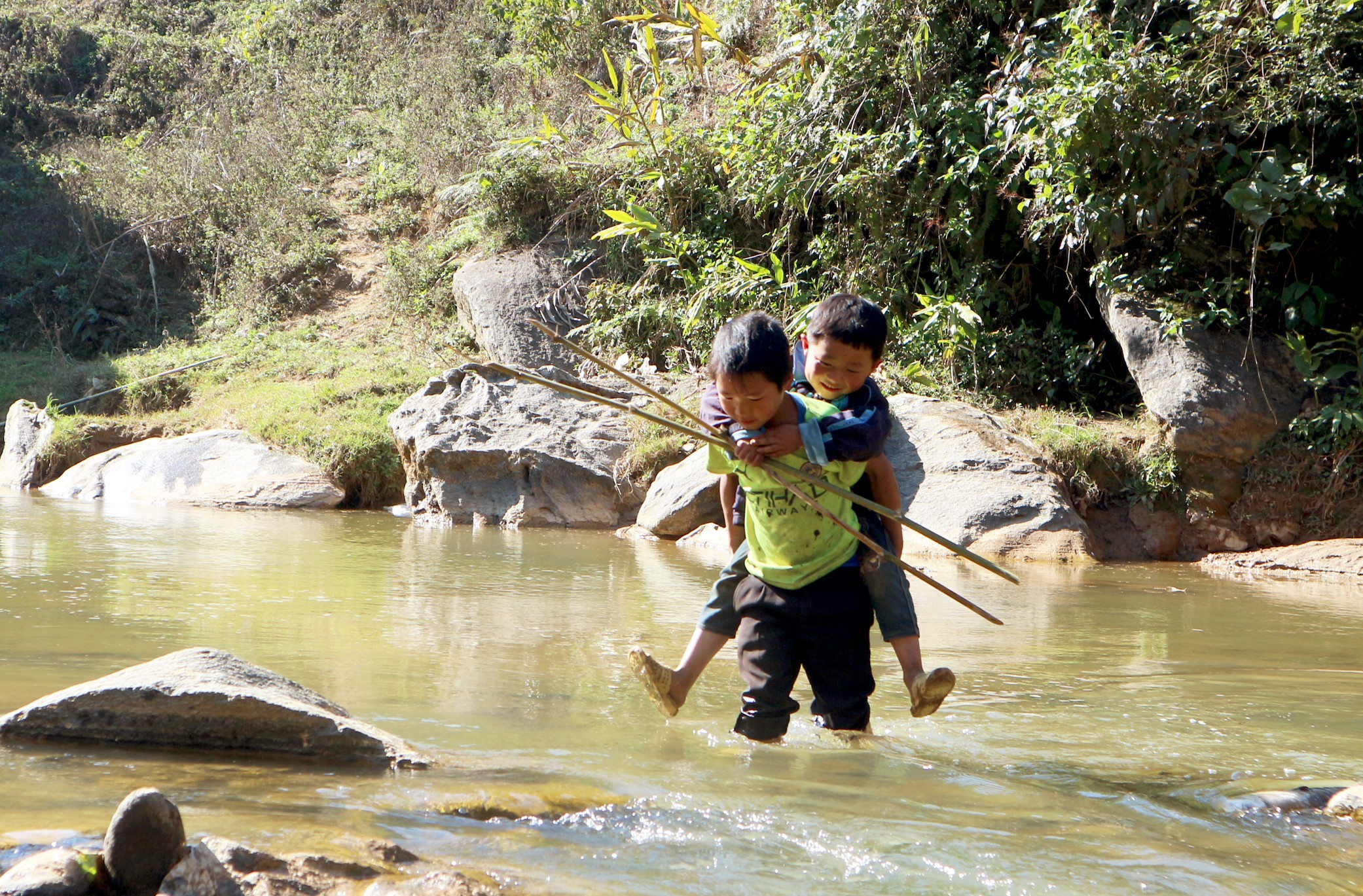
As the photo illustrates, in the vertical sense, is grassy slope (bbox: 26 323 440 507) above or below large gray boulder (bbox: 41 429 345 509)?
above

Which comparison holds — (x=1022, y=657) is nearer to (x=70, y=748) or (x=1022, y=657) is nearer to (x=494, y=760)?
(x=494, y=760)

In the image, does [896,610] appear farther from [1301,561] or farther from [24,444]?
[24,444]

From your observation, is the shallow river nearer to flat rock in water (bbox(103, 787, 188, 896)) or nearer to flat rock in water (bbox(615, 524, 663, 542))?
flat rock in water (bbox(103, 787, 188, 896))

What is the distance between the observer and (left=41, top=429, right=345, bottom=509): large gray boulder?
33.2ft

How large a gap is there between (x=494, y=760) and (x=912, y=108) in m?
7.96

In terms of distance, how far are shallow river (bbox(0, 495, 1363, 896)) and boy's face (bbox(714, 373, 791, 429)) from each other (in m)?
0.90

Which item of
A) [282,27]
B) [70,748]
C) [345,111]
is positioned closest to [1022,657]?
[70,748]

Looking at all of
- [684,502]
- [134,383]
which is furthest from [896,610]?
[134,383]

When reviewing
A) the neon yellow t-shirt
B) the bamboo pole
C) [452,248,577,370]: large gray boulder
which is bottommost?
the neon yellow t-shirt

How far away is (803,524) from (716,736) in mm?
657

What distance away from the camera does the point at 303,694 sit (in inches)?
115

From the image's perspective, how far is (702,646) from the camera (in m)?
3.20

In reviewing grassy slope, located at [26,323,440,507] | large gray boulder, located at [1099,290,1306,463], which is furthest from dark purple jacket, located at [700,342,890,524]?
grassy slope, located at [26,323,440,507]

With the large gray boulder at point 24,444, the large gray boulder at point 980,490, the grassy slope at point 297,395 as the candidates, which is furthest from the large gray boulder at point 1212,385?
the large gray boulder at point 24,444
